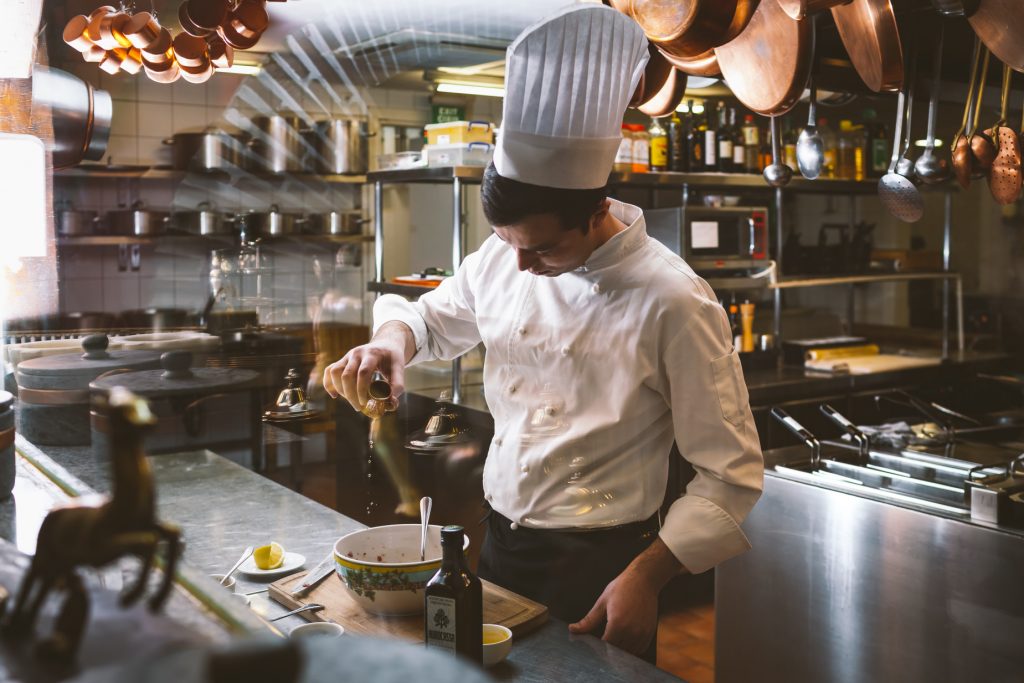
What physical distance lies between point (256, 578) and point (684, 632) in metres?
2.16

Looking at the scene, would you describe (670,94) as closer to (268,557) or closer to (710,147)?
(268,557)

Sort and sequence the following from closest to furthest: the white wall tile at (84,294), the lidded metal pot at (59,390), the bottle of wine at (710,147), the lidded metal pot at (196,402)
Result: the lidded metal pot at (59,390)
the lidded metal pot at (196,402)
the white wall tile at (84,294)
the bottle of wine at (710,147)

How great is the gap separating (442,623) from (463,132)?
233cm

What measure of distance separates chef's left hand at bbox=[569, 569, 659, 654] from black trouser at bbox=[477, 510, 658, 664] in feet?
0.58

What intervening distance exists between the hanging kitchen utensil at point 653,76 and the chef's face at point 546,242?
899 mm

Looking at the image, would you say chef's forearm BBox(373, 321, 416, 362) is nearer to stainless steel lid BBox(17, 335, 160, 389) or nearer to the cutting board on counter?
the cutting board on counter

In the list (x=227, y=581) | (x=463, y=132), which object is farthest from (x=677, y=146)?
(x=227, y=581)

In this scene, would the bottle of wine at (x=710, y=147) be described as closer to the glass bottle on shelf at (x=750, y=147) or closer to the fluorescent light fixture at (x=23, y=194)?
the glass bottle on shelf at (x=750, y=147)

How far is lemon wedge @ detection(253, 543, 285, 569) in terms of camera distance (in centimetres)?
147

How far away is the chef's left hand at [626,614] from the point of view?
1.39 m

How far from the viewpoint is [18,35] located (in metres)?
1.68

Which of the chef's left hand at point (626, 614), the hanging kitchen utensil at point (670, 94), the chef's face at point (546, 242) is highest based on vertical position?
the hanging kitchen utensil at point (670, 94)

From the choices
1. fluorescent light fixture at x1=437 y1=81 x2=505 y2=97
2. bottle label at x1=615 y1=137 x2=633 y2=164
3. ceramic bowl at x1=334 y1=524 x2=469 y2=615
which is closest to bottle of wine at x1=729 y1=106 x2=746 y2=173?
bottle label at x1=615 y1=137 x2=633 y2=164

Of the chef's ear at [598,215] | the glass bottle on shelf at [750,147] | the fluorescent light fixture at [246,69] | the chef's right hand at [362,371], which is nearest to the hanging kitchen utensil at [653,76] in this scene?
the chef's ear at [598,215]
